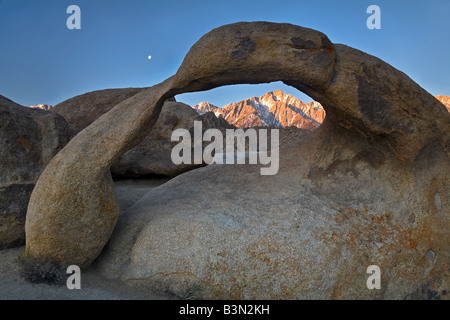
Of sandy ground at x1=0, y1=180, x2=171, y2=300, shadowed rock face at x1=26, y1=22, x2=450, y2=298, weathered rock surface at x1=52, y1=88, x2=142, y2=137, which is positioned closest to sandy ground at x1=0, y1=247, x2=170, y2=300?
sandy ground at x1=0, y1=180, x2=171, y2=300

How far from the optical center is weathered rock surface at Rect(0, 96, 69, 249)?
16.5 feet

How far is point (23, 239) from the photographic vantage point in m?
5.17

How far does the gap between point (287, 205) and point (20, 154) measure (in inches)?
161

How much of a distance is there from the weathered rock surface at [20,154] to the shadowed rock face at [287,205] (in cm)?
85

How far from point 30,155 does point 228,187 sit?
3146mm

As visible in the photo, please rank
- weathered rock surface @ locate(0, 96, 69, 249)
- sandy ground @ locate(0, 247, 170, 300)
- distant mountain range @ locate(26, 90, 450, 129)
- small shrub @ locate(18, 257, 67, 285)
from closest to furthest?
sandy ground @ locate(0, 247, 170, 300), small shrub @ locate(18, 257, 67, 285), weathered rock surface @ locate(0, 96, 69, 249), distant mountain range @ locate(26, 90, 450, 129)

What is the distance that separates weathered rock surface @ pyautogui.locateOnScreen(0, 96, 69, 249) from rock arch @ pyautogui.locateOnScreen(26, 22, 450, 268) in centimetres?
81

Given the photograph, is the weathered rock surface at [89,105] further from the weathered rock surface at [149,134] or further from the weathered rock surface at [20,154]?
the weathered rock surface at [20,154]

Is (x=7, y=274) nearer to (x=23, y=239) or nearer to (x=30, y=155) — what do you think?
(x=23, y=239)

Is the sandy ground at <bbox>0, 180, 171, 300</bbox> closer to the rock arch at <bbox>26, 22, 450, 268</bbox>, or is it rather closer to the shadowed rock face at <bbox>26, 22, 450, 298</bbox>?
the shadowed rock face at <bbox>26, 22, 450, 298</bbox>

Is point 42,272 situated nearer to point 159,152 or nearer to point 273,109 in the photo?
point 159,152

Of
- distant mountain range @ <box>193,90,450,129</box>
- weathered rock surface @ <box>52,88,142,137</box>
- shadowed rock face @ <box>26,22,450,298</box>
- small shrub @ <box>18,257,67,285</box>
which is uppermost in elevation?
distant mountain range @ <box>193,90,450,129</box>

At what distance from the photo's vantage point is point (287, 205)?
4.87 meters
